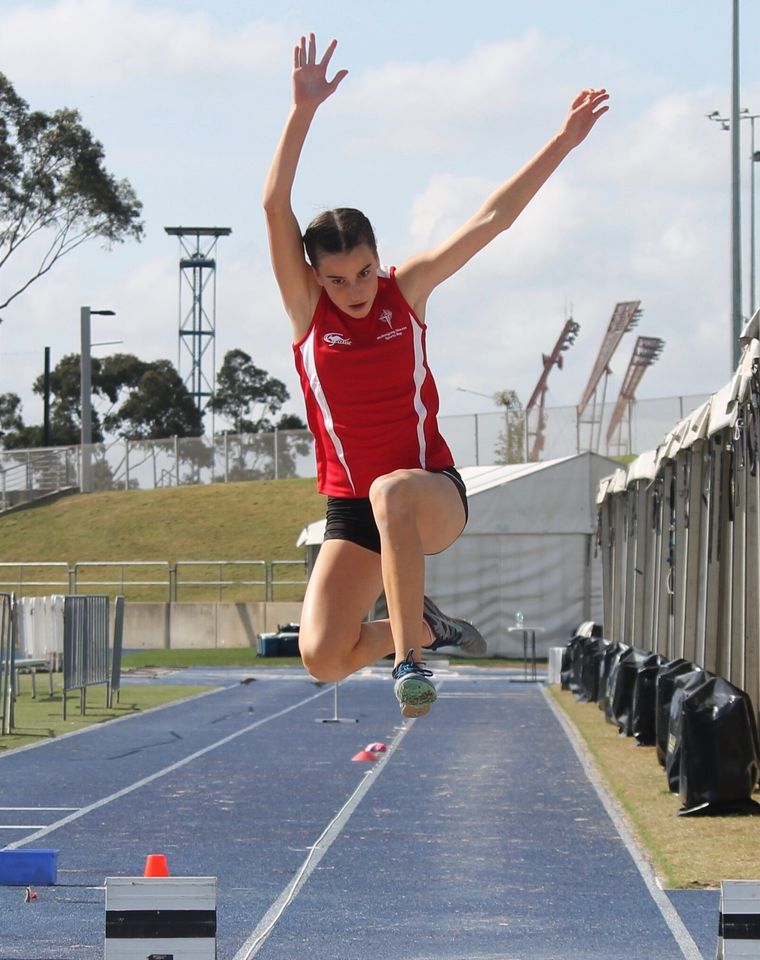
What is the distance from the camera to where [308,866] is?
1047 cm

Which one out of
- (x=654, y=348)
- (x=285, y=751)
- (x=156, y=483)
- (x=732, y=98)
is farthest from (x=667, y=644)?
(x=654, y=348)

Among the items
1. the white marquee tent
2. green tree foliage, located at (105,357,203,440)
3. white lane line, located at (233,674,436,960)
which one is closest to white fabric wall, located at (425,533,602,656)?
the white marquee tent

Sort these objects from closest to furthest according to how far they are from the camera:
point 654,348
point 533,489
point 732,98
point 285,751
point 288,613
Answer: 1. point 285,751
2. point 732,98
3. point 533,489
4. point 288,613
5. point 654,348

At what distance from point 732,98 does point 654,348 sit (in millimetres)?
46340

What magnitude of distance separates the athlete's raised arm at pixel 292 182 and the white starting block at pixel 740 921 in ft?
7.77

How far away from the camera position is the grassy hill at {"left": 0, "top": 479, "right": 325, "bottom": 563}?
5512 cm

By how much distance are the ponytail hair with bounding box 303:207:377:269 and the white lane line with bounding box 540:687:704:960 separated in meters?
3.96

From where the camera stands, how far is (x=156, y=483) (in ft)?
213

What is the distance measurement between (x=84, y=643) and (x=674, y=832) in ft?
34.9

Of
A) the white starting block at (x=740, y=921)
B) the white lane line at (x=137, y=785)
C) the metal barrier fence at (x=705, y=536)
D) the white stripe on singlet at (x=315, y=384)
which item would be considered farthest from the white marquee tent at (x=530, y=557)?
the white starting block at (x=740, y=921)

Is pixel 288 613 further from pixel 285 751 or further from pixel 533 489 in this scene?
pixel 285 751

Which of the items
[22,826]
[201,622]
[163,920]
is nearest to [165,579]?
[201,622]

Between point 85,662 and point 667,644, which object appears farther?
point 85,662

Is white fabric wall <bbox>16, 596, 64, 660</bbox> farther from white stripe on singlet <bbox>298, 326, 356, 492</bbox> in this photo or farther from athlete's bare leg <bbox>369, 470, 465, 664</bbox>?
athlete's bare leg <bbox>369, 470, 465, 664</bbox>
